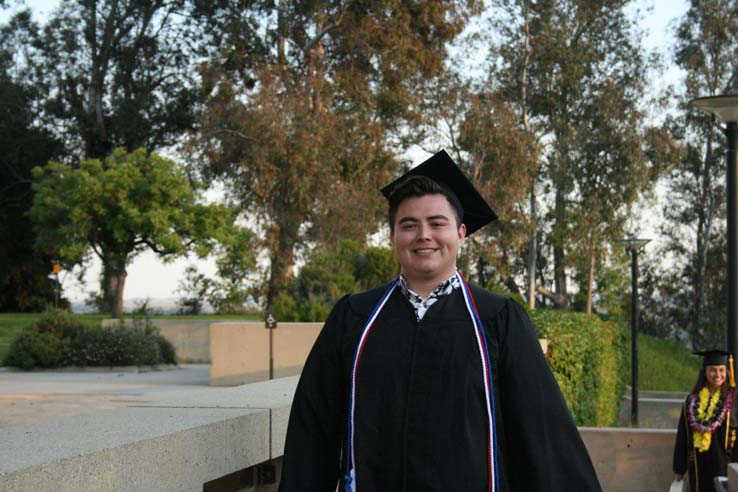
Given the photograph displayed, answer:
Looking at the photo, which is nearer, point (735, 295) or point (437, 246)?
point (437, 246)

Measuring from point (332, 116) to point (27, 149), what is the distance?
15.2m

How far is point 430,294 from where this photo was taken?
125 inches

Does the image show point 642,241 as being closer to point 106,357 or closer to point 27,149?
point 106,357

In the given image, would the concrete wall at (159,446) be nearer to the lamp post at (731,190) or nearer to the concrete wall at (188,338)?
the lamp post at (731,190)

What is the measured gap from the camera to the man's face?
3.13 metres

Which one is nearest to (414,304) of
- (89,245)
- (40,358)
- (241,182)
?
(40,358)

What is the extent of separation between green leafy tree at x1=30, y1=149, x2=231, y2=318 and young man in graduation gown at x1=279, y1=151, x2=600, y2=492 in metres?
24.6

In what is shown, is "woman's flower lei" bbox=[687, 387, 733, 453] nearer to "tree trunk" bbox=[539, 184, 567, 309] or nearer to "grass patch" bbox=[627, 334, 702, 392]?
"grass patch" bbox=[627, 334, 702, 392]

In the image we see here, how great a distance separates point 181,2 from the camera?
39.0 metres

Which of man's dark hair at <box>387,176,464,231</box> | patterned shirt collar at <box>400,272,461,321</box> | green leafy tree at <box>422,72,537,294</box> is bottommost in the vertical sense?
patterned shirt collar at <box>400,272,461,321</box>

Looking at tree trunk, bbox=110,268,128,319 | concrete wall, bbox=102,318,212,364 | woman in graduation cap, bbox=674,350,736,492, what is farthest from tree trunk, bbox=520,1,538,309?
woman in graduation cap, bbox=674,350,736,492

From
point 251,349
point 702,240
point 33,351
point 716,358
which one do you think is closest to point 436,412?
point 716,358

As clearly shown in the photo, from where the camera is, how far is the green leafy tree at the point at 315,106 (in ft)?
100

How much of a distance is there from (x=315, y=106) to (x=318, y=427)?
30.1m
